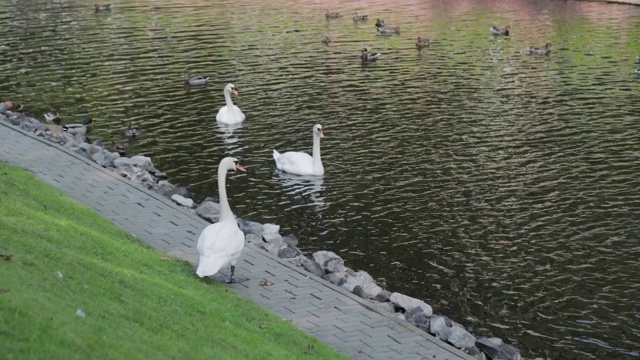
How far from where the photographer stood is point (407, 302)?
56.0 feet

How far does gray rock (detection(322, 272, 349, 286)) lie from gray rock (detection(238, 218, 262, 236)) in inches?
121

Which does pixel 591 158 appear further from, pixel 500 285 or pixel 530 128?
pixel 500 285

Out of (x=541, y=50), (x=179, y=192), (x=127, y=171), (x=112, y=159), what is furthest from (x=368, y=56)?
(x=179, y=192)

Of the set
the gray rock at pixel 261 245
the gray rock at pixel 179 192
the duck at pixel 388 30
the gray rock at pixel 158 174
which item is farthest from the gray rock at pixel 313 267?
the duck at pixel 388 30

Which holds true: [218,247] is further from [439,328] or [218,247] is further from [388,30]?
[388,30]

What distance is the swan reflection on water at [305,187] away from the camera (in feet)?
81.9

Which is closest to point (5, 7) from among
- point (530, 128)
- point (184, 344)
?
point (530, 128)

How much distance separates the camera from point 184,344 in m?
11.2

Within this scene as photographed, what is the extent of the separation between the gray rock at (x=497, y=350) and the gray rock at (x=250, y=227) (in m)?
6.81

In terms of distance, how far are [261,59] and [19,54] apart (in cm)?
1241

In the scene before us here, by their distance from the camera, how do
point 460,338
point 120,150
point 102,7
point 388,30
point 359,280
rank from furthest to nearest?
1. point 102,7
2. point 388,30
3. point 120,150
4. point 359,280
5. point 460,338

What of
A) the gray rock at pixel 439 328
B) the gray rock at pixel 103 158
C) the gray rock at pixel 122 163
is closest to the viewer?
the gray rock at pixel 439 328

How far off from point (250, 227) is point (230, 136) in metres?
10.7

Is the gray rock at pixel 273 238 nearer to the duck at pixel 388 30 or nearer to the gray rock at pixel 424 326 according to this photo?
the gray rock at pixel 424 326
